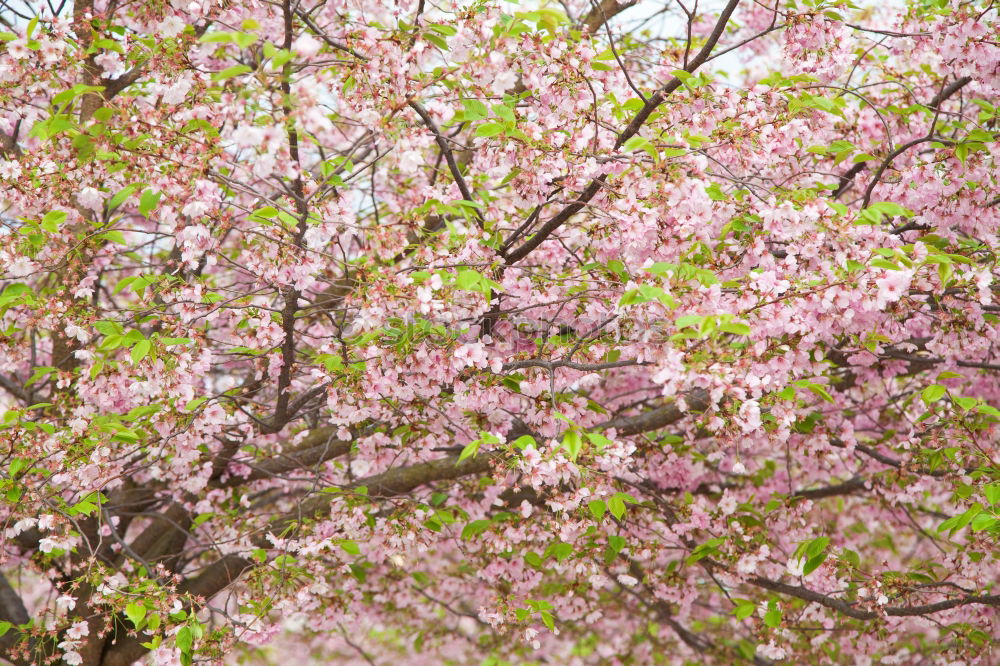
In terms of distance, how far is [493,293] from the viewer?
4562 mm

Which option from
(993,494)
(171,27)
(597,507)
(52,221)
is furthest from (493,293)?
(993,494)

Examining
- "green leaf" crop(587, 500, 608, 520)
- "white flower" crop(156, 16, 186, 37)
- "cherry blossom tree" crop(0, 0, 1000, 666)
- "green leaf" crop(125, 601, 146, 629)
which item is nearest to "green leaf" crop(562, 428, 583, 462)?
"cherry blossom tree" crop(0, 0, 1000, 666)

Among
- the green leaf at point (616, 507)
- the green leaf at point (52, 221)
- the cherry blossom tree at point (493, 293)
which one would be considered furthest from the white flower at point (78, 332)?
the green leaf at point (616, 507)

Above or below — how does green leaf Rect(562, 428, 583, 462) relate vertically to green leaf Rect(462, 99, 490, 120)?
below

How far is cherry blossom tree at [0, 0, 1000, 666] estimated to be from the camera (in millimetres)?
3680

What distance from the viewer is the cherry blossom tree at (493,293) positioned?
3.68 metres

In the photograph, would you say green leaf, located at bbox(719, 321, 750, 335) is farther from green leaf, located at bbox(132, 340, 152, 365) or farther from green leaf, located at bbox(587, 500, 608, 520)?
green leaf, located at bbox(132, 340, 152, 365)

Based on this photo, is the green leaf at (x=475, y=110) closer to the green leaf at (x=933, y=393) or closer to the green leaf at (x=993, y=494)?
the green leaf at (x=933, y=393)

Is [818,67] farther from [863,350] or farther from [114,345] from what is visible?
[114,345]

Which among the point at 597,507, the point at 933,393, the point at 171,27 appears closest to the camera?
the point at 171,27

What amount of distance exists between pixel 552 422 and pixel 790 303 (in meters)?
1.46

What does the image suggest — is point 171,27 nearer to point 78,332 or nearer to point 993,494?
point 78,332

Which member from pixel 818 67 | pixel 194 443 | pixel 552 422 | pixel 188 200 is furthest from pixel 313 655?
pixel 818 67

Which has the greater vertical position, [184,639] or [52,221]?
[52,221]
